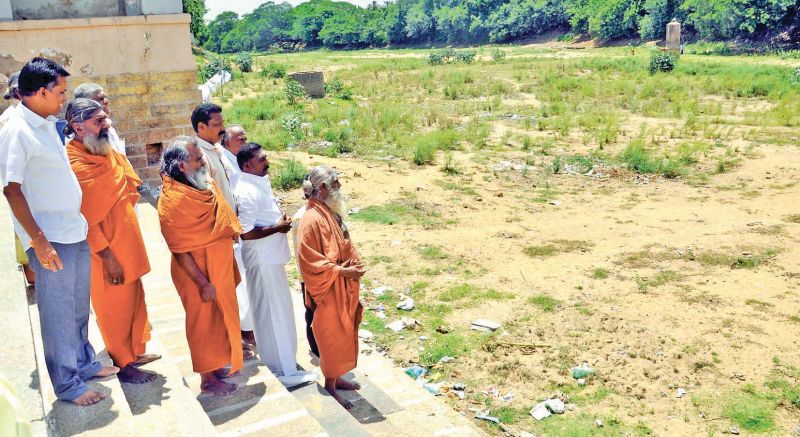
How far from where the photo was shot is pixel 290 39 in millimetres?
98875

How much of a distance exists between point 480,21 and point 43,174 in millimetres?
71463

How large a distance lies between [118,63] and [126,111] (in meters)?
0.44

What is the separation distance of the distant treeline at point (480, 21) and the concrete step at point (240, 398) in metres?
37.7

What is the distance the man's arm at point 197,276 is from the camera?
318 centimetres

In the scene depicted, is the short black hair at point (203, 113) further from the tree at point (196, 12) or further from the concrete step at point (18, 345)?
the tree at point (196, 12)

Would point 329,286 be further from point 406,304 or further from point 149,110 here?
point 149,110

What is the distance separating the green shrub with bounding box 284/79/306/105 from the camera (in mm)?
19438

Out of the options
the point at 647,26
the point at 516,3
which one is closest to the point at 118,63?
the point at 647,26

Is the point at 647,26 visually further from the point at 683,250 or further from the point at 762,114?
the point at 683,250

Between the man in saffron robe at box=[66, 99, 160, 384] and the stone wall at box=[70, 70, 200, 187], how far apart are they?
322 cm

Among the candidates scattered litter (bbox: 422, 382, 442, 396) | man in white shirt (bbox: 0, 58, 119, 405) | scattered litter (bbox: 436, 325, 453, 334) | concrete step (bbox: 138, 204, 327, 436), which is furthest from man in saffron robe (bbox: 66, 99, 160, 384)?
scattered litter (bbox: 436, 325, 453, 334)

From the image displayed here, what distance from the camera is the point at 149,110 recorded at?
20.7 ft

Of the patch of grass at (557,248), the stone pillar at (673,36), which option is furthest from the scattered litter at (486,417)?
the stone pillar at (673,36)

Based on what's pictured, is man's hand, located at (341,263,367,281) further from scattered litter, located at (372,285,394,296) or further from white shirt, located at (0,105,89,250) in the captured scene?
scattered litter, located at (372,285,394,296)
